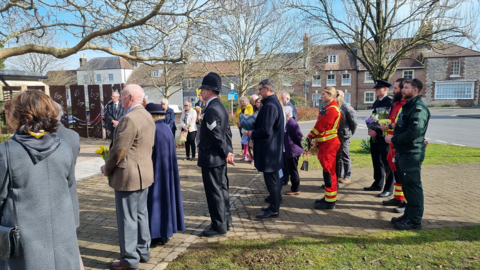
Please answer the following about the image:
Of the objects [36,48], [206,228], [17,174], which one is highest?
[36,48]

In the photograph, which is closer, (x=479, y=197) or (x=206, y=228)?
(x=206, y=228)

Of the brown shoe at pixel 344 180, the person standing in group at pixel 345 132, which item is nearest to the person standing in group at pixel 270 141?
the person standing in group at pixel 345 132

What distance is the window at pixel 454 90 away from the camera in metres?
43.1

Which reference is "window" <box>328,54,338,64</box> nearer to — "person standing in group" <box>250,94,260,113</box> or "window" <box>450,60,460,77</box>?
"window" <box>450,60,460,77</box>

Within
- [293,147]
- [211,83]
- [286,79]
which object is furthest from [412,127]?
[286,79]

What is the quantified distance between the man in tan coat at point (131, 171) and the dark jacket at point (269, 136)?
1872 millimetres

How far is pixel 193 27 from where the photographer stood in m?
10.9

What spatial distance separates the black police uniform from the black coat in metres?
2.50

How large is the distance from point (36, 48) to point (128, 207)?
8.29 m

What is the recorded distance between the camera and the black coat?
4.34 metres

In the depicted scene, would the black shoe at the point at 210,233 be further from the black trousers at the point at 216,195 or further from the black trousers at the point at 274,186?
the black trousers at the point at 274,186

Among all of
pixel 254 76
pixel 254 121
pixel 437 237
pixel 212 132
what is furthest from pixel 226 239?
pixel 254 76

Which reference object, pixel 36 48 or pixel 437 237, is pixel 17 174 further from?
pixel 36 48

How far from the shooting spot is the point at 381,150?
630cm
